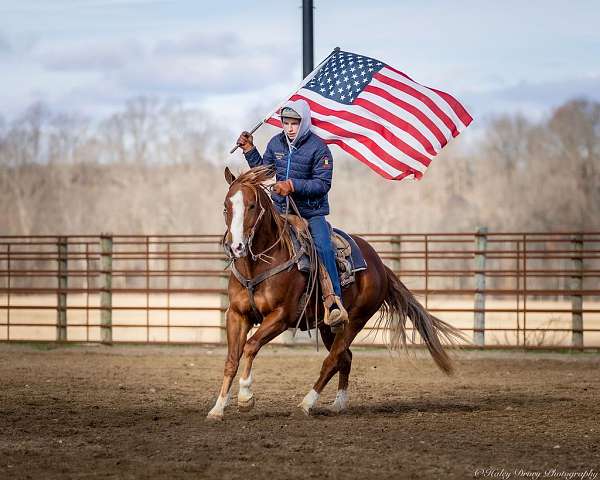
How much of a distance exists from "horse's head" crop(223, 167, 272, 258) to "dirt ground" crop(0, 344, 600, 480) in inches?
53.1

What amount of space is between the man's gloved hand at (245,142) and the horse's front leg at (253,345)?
1377 millimetres

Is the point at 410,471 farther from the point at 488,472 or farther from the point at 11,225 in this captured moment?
the point at 11,225

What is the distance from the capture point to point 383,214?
2318 inches

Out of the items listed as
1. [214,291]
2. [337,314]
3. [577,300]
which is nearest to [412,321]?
[337,314]

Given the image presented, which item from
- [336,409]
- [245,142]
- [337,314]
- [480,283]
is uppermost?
[245,142]

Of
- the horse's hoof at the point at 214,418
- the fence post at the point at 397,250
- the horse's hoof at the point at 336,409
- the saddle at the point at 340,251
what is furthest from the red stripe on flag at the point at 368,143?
the fence post at the point at 397,250

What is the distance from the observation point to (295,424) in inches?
295

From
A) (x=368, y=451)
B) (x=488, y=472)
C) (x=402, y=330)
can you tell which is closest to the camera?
(x=488, y=472)

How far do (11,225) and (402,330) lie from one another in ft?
191

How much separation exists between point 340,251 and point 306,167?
0.89m

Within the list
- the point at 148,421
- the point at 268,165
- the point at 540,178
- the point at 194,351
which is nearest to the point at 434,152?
the point at 268,165

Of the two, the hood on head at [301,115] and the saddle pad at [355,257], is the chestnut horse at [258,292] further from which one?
the hood on head at [301,115]

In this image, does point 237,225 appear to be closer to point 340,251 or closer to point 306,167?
point 306,167

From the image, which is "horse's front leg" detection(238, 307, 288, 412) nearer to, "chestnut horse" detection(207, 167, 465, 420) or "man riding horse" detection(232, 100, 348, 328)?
"chestnut horse" detection(207, 167, 465, 420)
